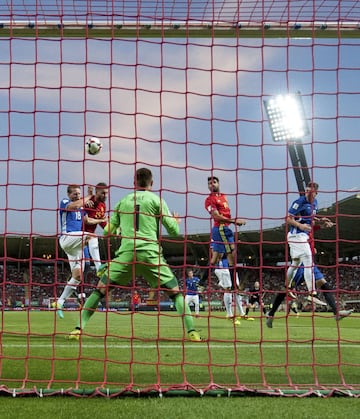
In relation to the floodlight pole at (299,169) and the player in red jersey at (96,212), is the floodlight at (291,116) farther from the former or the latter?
the player in red jersey at (96,212)

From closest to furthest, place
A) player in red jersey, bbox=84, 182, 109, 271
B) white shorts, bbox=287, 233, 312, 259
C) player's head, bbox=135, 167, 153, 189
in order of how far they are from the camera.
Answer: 1. player's head, bbox=135, 167, 153, 189
2. player in red jersey, bbox=84, 182, 109, 271
3. white shorts, bbox=287, 233, 312, 259

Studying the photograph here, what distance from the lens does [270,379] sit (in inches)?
174

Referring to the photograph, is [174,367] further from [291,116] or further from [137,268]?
[291,116]

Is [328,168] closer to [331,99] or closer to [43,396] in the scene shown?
[331,99]

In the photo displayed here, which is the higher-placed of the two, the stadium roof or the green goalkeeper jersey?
the green goalkeeper jersey

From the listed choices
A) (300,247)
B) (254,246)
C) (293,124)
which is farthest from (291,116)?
(254,246)

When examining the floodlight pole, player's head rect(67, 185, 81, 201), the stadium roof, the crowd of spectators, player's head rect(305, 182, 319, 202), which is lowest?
the crowd of spectators

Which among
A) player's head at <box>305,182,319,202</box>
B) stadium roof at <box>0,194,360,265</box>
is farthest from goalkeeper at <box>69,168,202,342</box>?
stadium roof at <box>0,194,360,265</box>

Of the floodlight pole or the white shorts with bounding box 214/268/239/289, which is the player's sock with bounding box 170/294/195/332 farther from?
the white shorts with bounding box 214/268/239/289

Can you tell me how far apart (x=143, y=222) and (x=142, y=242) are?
0.21 meters

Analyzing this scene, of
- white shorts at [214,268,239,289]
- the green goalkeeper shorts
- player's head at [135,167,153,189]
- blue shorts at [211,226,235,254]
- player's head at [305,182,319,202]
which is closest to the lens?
player's head at [305,182,319,202]

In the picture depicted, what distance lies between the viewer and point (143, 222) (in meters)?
5.96

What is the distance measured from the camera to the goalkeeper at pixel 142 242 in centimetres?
585

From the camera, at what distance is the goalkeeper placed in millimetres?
5852
